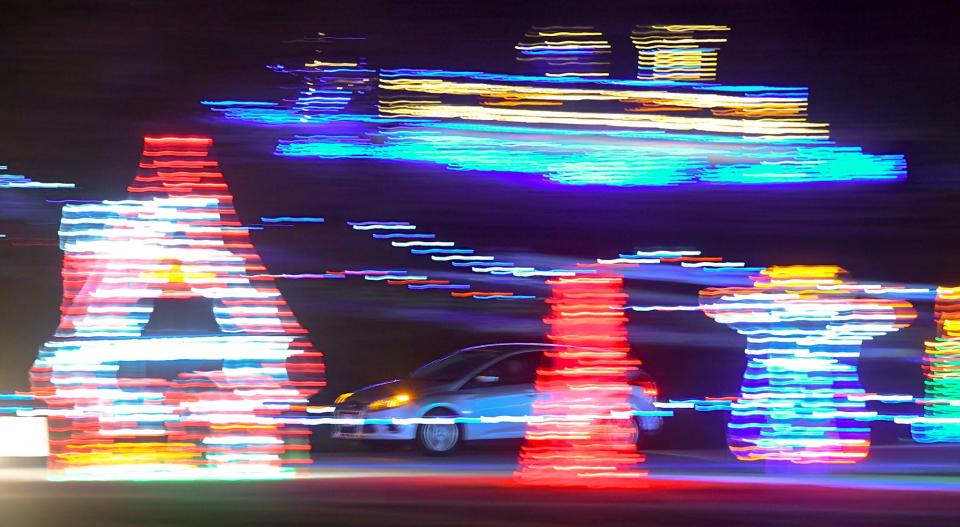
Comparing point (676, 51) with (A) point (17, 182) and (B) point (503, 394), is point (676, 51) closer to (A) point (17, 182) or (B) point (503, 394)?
(A) point (17, 182)

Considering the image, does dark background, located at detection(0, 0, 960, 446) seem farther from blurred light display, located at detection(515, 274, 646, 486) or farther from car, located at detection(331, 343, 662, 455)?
car, located at detection(331, 343, 662, 455)

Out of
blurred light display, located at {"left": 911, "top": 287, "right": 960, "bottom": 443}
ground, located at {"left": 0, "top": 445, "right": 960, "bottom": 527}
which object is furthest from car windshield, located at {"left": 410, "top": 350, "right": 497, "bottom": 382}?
blurred light display, located at {"left": 911, "top": 287, "right": 960, "bottom": 443}

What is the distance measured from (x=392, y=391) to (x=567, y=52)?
6.82m

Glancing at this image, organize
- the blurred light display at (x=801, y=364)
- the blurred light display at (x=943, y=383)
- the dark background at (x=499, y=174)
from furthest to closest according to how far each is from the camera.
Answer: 1. the blurred light display at (x=943, y=383)
2. the blurred light display at (x=801, y=364)
3. the dark background at (x=499, y=174)

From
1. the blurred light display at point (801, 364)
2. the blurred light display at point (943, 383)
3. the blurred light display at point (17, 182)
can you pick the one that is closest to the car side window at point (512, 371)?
the blurred light display at point (801, 364)

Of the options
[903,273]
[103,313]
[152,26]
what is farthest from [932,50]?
[103,313]

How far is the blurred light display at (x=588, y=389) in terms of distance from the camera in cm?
1052

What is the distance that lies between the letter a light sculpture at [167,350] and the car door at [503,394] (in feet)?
12.1

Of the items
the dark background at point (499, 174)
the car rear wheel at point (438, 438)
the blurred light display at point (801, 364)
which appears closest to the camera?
the dark background at point (499, 174)

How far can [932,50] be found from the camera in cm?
745

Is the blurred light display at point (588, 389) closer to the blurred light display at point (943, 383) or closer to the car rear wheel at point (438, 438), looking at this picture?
the car rear wheel at point (438, 438)

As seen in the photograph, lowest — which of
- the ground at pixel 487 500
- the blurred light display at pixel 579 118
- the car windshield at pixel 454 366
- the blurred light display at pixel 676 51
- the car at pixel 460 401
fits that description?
the ground at pixel 487 500

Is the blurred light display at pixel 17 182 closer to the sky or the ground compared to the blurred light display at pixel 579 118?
closer to the ground

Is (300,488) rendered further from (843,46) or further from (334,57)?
(843,46)
